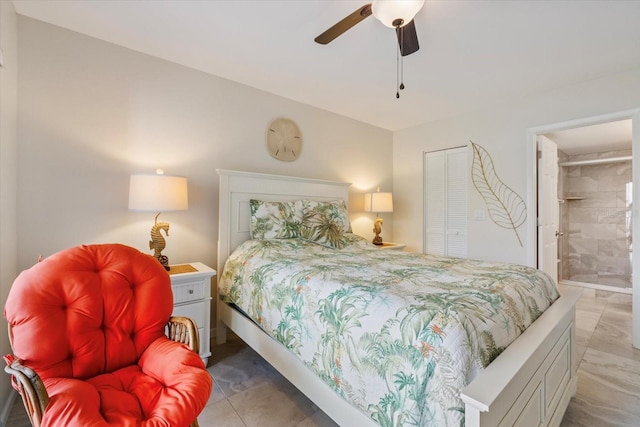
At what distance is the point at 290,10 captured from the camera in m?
1.81

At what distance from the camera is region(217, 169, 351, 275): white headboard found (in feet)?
8.51

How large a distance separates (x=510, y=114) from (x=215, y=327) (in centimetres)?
386

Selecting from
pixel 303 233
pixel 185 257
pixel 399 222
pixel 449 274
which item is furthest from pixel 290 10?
pixel 399 222

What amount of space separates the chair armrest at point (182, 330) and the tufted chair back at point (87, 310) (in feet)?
0.16

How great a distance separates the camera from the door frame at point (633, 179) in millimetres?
2506

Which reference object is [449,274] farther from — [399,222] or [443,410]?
[399,222]

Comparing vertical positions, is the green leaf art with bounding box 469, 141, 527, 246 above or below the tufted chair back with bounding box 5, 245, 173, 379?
above

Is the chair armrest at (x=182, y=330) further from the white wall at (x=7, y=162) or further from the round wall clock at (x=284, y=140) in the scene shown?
the round wall clock at (x=284, y=140)

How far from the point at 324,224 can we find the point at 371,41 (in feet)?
5.18

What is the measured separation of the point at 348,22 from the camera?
1.51 meters

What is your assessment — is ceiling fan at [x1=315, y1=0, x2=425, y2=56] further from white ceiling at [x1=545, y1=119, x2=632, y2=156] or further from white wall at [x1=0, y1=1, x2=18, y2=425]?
white ceiling at [x1=545, y1=119, x2=632, y2=156]

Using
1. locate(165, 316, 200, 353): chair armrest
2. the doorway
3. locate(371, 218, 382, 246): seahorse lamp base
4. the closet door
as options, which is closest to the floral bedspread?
locate(165, 316, 200, 353): chair armrest

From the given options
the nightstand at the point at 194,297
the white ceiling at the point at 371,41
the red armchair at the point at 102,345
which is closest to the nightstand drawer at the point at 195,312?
the nightstand at the point at 194,297

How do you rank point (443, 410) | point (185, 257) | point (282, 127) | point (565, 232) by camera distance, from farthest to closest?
1. point (565, 232)
2. point (282, 127)
3. point (185, 257)
4. point (443, 410)
